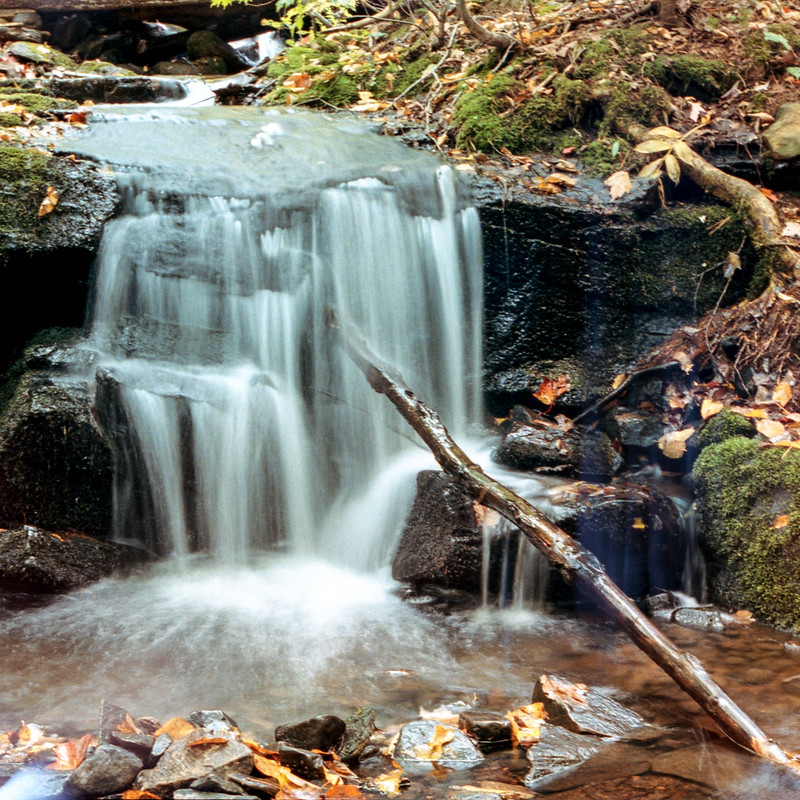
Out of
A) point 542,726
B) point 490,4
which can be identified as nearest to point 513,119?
point 490,4

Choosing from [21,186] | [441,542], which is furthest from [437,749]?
[21,186]

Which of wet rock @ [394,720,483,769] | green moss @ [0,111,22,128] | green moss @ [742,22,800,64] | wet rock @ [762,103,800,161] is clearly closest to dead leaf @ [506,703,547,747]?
wet rock @ [394,720,483,769]

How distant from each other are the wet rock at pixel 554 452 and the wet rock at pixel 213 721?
2812 millimetres

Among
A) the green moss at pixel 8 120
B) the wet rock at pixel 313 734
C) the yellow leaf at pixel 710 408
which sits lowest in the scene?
the wet rock at pixel 313 734

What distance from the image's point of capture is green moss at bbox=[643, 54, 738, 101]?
6.82 meters

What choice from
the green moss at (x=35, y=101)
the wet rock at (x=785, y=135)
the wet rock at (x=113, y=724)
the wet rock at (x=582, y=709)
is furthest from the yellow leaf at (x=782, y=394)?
the green moss at (x=35, y=101)

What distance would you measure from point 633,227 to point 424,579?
322 cm

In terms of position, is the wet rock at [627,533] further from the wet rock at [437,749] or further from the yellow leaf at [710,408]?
the wet rock at [437,749]

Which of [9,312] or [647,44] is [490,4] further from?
[9,312]

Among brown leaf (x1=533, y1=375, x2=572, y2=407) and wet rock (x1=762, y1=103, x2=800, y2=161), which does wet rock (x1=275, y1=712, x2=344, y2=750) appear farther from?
wet rock (x1=762, y1=103, x2=800, y2=161)

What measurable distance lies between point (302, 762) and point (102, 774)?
0.59 metres

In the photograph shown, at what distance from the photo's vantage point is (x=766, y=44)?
6.93 metres

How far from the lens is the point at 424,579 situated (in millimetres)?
4477

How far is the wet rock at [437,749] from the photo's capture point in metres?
2.61
